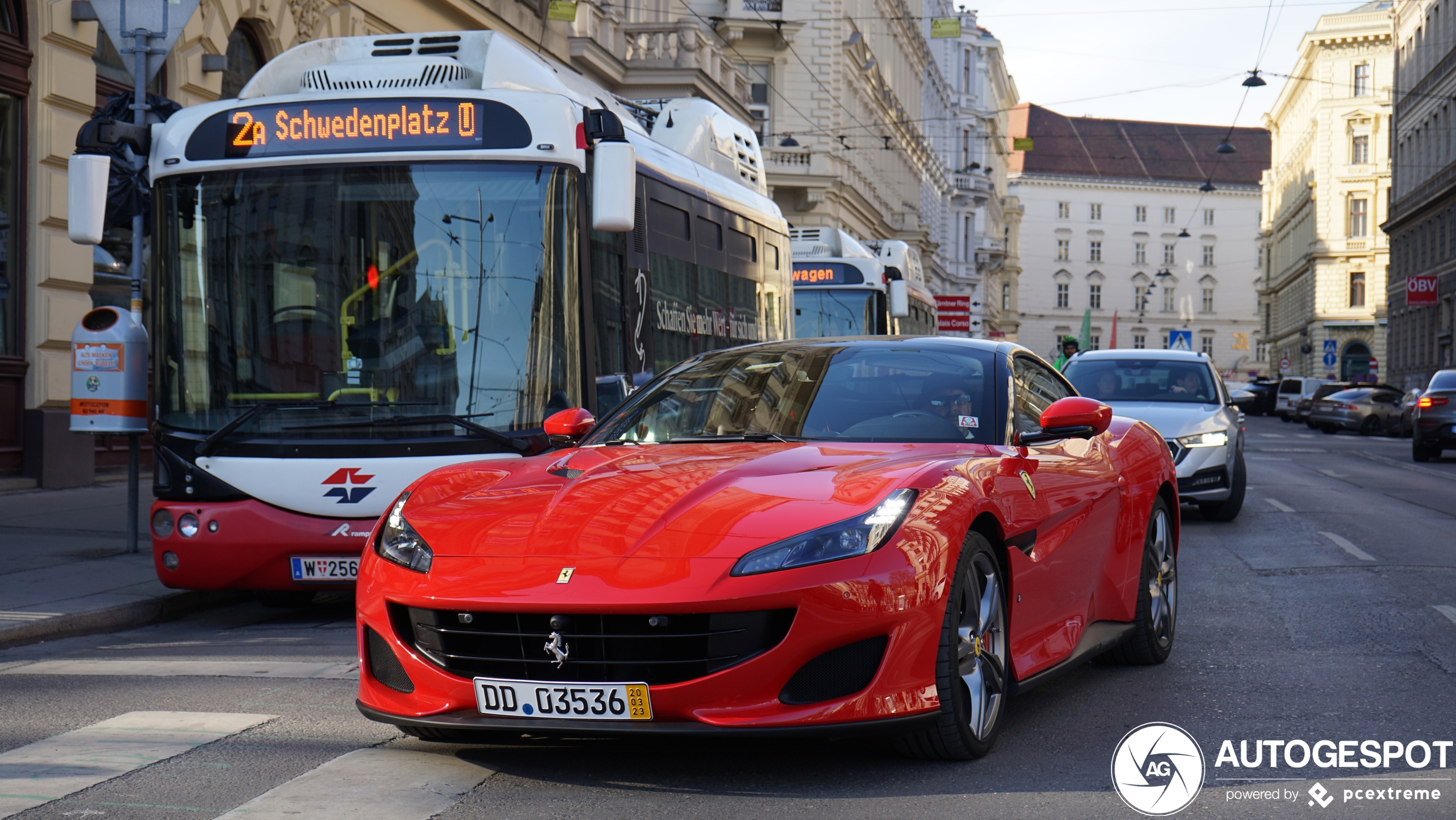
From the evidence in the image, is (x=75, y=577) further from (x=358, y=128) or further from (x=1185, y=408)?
(x=1185, y=408)

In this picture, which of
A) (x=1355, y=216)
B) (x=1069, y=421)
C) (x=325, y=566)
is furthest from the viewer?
(x=1355, y=216)

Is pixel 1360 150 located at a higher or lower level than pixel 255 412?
higher

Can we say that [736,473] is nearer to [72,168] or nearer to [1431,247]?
[72,168]

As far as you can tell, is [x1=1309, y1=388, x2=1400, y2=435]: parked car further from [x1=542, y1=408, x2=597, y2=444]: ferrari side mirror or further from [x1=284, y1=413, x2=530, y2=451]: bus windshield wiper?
[x1=542, y1=408, x2=597, y2=444]: ferrari side mirror

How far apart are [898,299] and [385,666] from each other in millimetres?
17646

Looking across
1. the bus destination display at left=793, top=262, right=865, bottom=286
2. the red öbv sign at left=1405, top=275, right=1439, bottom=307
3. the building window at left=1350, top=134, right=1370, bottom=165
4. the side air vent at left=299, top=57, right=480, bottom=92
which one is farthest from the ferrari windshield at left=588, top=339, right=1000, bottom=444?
the building window at left=1350, top=134, right=1370, bottom=165

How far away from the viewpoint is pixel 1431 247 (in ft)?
216

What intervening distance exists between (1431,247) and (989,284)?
42.5m

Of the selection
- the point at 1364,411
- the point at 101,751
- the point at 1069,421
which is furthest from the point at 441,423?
the point at 1364,411

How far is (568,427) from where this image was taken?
619 cm

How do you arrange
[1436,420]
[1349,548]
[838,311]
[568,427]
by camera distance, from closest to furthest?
[568,427]
[1349,548]
[838,311]
[1436,420]

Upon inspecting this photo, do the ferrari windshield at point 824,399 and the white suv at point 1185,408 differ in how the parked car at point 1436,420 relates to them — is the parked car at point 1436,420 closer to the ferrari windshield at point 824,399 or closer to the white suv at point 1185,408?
the white suv at point 1185,408

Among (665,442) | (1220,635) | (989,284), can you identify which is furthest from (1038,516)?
(989,284)

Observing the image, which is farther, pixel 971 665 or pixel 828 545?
pixel 971 665
